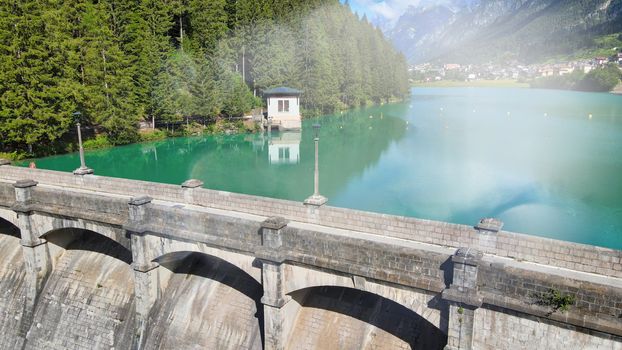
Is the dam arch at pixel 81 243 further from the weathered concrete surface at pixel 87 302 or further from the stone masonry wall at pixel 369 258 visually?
the stone masonry wall at pixel 369 258

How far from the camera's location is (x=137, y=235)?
1485cm

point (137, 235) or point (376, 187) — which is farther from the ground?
point (137, 235)

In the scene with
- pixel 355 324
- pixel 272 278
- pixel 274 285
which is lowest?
pixel 355 324

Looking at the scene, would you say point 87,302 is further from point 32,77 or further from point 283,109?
point 283,109

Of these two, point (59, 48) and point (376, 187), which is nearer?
point (376, 187)

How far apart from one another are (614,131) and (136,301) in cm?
6136

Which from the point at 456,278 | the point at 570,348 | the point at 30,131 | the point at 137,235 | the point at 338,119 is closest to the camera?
the point at 570,348

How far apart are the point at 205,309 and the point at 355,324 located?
5.11 metres

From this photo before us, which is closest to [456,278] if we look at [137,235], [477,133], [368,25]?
[137,235]

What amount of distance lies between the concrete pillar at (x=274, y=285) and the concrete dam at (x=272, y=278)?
35mm

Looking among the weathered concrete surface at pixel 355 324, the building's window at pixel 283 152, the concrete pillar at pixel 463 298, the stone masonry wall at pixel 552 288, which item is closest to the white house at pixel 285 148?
the building's window at pixel 283 152

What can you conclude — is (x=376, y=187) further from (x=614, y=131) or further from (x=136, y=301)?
(x=614, y=131)

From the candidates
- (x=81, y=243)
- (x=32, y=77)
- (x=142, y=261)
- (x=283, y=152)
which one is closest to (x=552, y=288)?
(x=142, y=261)

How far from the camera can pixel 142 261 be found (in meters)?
15.1
